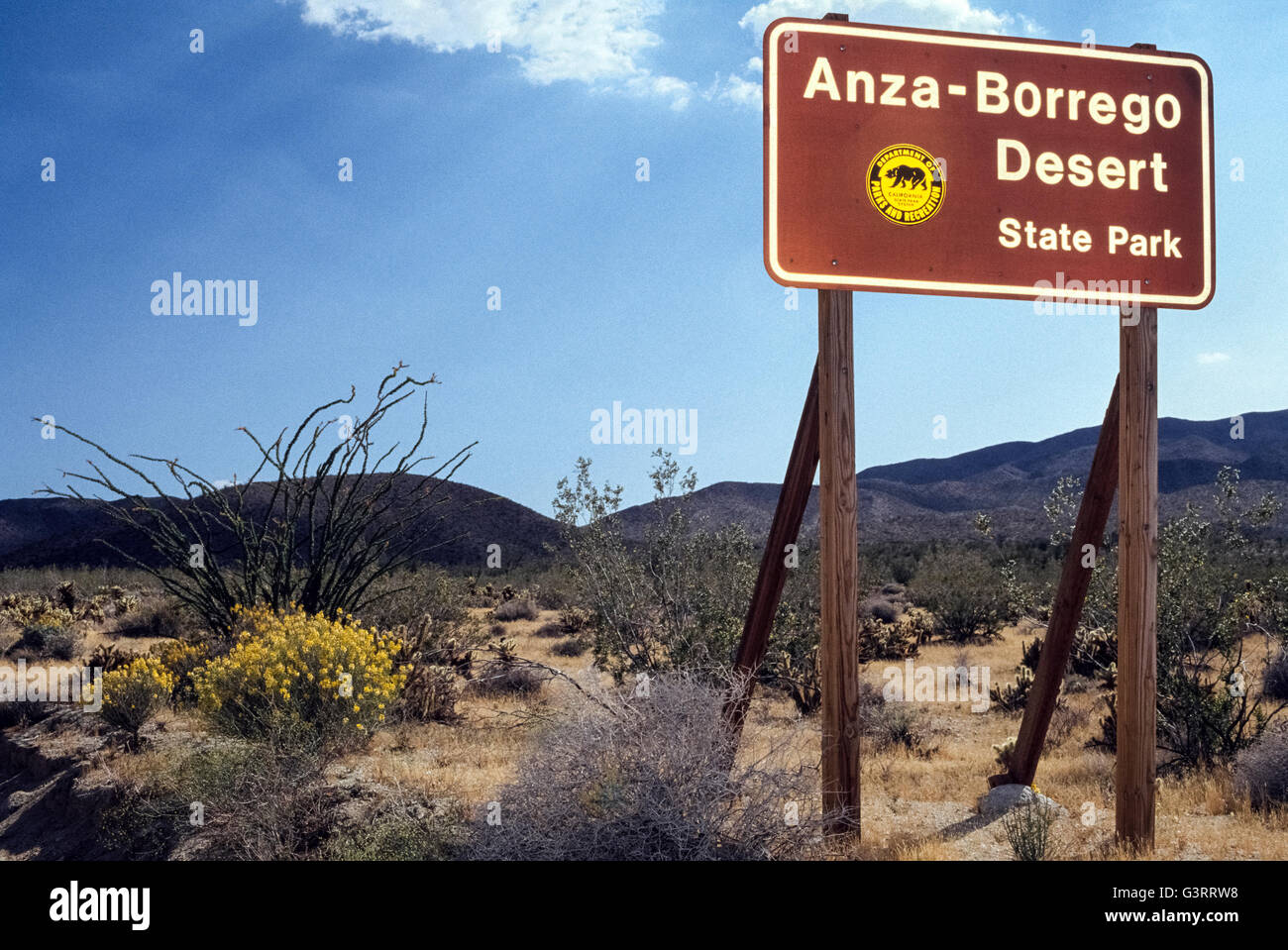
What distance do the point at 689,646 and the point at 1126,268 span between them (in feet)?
16.5

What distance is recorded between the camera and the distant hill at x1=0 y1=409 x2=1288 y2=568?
5225 centimetres

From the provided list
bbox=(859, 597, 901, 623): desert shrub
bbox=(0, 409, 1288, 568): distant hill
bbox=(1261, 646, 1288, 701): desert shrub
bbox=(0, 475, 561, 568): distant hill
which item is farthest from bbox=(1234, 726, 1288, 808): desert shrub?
bbox=(0, 475, 561, 568): distant hill

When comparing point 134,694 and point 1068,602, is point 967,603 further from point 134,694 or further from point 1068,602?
point 134,694

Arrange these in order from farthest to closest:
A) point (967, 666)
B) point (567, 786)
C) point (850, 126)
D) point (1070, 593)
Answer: point (967, 666)
point (1070, 593)
point (850, 126)
point (567, 786)

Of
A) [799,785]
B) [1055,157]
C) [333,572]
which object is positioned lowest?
[799,785]

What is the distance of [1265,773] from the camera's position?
7.25 meters

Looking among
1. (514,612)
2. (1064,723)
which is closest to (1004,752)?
(1064,723)

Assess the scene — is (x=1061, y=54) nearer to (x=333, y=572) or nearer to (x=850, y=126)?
(x=850, y=126)

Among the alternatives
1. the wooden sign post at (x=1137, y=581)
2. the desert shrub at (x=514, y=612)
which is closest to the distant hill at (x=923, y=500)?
the desert shrub at (x=514, y=612)

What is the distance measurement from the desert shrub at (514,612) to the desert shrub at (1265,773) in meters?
17.6

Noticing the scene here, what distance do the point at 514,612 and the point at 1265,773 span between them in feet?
59.8

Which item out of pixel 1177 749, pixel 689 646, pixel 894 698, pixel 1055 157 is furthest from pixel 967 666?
pixel 1055 157

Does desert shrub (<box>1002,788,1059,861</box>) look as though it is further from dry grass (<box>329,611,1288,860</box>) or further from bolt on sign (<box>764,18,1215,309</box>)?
bolt on sign (<box>764,18,1215,309</box>)

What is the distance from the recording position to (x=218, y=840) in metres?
6.65
